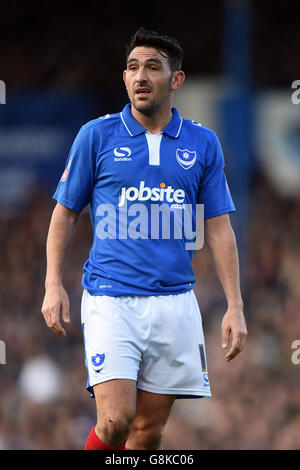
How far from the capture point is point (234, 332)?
459 centimetres

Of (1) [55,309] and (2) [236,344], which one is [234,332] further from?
(1) [55,309]

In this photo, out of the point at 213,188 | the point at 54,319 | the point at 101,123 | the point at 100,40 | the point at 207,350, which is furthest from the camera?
the point at 100,40

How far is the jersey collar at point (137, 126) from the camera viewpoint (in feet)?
15.4

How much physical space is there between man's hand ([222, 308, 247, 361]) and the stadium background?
5.63 m

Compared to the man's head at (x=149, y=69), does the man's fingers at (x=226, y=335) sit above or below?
below

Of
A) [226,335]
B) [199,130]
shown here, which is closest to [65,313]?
[226,335]

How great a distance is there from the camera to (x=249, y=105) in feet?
39.7

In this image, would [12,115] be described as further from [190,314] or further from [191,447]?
[190,314]

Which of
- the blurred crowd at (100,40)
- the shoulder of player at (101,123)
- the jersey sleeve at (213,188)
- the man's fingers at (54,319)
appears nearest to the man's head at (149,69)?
the shoulder of player at (101,123)

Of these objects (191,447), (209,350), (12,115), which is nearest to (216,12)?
(12,115)

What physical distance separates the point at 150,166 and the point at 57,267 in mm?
668

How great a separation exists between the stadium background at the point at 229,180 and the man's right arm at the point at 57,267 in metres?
5.76

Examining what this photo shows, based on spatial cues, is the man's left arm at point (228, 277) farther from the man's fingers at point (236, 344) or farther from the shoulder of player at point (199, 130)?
the shoulder of player at point (199, 130)

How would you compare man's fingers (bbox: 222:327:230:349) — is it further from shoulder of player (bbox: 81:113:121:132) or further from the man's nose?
the man's nose
